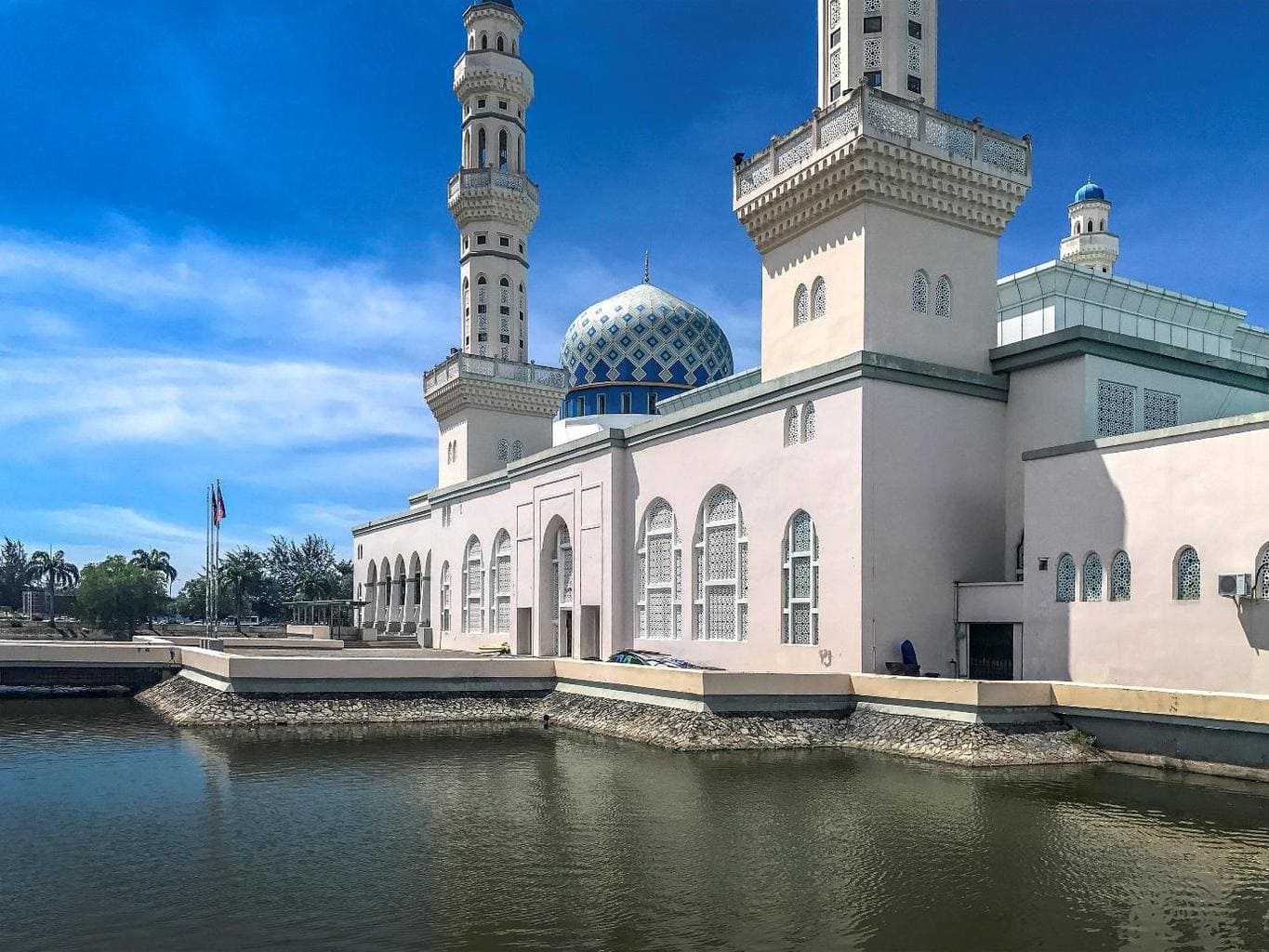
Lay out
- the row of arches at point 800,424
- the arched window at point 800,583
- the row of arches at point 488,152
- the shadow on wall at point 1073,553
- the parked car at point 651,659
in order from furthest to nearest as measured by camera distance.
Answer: the row of arches at point 488,152 → the parked car at point 651,659 → the row of arches at point 800,424 → the arched window at point 800,583 → the shadow on wall at point 1073,553

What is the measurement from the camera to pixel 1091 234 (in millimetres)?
39812

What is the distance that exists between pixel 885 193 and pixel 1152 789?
11.9 m

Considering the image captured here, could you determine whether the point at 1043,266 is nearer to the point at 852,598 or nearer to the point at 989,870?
the point at 852,598

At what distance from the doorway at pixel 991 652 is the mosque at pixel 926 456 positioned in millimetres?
49

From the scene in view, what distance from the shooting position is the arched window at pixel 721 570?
23.8 m

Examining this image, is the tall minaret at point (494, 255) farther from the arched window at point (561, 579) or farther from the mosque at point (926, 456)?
the mosque at point (926, 456)

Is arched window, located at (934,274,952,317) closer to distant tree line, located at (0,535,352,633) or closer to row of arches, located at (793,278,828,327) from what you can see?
row of arches, located at (793,278,828,327)

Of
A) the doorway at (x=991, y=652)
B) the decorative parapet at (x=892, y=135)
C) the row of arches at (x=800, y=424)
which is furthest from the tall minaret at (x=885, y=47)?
the doorway at (x=991, y=652)

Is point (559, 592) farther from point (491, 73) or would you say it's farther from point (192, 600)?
point (192, 600)

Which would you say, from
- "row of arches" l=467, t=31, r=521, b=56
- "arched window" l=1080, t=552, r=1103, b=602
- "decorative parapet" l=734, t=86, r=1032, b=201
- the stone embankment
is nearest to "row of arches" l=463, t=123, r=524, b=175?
"row of arches" l=467, t=31, r=521, b=56

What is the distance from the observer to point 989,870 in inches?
413

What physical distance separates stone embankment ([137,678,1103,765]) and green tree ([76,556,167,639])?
38.6 meters

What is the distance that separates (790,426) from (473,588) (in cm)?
1830

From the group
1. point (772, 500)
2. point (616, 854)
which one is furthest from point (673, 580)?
point (616, 854)
